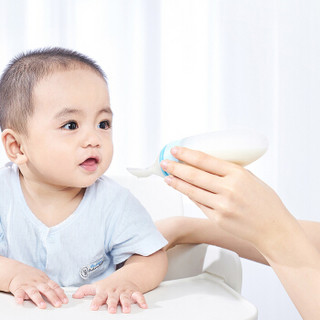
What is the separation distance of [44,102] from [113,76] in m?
1.33

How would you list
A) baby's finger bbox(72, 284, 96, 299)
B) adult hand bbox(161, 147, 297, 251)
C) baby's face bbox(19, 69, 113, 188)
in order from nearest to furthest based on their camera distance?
adult hand bbox(161, 147, 297, 251) → baby's finger bbox(72, 284, 96, 299) → baby's face bbox(19, 69, 113, 188)

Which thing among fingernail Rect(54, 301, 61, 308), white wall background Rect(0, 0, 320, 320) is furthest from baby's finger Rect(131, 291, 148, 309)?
white wall background Rect(0, 0, 320, 320)

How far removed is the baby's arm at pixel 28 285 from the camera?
762mm

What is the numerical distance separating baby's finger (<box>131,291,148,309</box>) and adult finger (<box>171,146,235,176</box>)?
0.23 meters

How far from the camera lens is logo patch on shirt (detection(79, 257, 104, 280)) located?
0.97 meters

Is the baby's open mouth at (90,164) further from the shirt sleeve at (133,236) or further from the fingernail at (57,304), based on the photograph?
the fingernail at (57,304)

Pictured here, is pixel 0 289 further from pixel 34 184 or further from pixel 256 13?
pixel 256 13

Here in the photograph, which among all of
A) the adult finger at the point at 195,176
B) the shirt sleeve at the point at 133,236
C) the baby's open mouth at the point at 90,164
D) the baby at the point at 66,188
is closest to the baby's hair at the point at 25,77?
the baby at the point at 66,188

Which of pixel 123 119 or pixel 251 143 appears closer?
pixel 251 143

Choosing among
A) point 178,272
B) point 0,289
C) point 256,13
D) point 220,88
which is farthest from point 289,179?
point 0,289

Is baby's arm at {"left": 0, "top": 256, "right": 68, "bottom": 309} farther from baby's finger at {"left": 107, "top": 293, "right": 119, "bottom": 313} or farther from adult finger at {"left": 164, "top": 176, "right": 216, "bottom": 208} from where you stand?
adult finger at {"left": 164, "top": 176, "right": 216, "bottom": 208}

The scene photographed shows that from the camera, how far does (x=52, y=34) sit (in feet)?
7.03

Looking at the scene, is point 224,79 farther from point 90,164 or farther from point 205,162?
point 205,162

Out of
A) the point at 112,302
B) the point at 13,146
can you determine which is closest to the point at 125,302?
the point at 112,302
